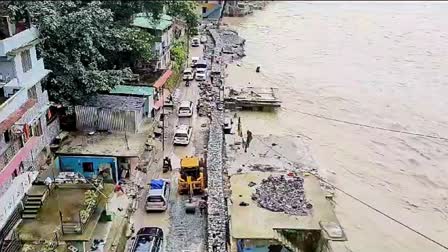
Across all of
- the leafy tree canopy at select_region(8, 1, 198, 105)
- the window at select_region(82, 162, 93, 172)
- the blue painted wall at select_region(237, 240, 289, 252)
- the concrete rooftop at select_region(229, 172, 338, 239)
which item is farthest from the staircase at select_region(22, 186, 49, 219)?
the blue painted wall at select_region(237, 240, 289, 252)

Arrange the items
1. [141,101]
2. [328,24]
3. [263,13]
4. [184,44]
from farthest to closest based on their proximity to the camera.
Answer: [263,13] → [328,24] → [184,44] → [141,101]

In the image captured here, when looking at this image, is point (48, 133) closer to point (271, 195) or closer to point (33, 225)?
point (33, 225)

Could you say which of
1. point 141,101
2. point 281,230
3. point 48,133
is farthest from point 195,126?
point 281,230

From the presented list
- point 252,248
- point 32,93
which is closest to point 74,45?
point 32,93

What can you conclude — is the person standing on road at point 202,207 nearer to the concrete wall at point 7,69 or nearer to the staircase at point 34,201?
the staircase at point 34,201

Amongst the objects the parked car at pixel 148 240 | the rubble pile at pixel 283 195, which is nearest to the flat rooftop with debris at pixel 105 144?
the parked car at pixel 148 240

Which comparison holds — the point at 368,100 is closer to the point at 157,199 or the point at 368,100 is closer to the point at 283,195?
the point at 283,195

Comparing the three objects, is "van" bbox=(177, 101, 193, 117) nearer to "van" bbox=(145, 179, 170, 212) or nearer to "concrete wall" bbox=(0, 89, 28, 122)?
"van" bbox=(145, 179, 170, 212)
